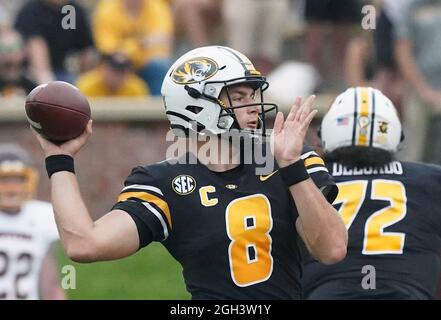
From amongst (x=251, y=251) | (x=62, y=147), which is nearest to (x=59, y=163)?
(x=62, y=147)

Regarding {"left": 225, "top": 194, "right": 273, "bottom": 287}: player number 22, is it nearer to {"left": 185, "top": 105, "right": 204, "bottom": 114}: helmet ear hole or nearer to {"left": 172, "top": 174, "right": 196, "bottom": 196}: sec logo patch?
{"left": 172, "top": 174, "right": 196, "bottom": 196}: sec logo patch

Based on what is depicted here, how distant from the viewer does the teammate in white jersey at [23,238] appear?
25.7 ft

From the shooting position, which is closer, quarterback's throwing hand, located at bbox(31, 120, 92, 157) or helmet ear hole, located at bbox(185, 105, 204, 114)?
quarterback's throwing hand, located at bbox(31, 120, 92, 157)

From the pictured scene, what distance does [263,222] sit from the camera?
547 centimetres

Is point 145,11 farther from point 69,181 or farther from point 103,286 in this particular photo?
point 69,181

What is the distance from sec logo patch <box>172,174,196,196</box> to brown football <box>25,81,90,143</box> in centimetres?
48

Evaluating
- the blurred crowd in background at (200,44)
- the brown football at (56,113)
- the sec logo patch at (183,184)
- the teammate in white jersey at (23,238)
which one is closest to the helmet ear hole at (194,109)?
the sec logo patch at (183,184)

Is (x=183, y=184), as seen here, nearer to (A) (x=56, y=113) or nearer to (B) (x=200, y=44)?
(A) (x=56, y=113)

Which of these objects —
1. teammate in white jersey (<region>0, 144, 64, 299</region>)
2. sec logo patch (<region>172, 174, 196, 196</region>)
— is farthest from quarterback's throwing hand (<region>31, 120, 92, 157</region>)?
teammate in white jersey (<region>0, 144, 64, 299</region>)

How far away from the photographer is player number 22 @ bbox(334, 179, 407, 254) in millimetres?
6402

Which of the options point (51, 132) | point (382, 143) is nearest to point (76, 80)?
point (382, 143)

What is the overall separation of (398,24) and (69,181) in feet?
19.8

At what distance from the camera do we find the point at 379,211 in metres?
6.50

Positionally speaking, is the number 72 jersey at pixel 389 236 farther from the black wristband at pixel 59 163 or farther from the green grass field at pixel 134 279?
the green grass field at pixel 134 279
